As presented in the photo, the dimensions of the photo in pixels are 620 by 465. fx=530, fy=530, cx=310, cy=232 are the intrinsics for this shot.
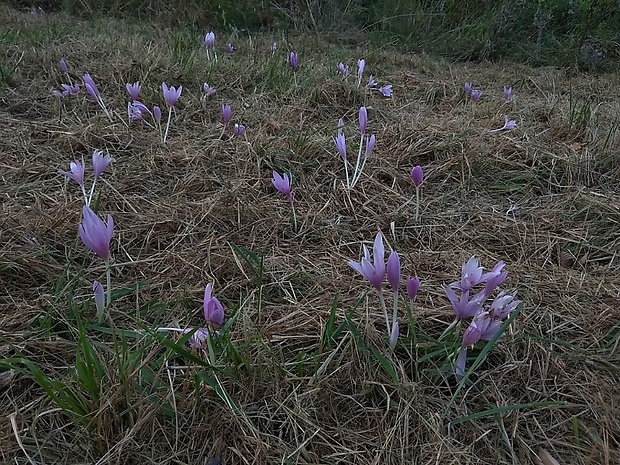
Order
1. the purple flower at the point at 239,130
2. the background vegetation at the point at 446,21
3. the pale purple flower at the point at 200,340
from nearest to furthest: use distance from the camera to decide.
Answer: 1. the pale purple flower at the point at 200,340
2. the purple flower at the point at 239,130
3. the background vegetation at the point at 446,21

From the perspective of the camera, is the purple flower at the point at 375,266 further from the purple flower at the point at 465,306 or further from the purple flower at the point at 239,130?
the purple flower at the point at 239,130

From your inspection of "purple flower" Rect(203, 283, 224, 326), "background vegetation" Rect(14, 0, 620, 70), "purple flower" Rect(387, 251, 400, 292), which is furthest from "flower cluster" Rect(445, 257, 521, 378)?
"background vegetation" Rect(14, 0, 620, 70)

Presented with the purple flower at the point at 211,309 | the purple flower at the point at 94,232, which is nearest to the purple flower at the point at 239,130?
the purple flower at the point at 94,232

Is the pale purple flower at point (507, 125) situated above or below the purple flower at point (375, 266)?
below

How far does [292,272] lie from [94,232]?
0.54m

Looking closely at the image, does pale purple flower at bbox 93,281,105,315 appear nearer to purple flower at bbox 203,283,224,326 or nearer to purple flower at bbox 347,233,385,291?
purple flower at bbox 203,283,224,326

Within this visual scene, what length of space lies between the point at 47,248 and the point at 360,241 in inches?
35.6

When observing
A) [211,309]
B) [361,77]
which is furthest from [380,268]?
[361,77]

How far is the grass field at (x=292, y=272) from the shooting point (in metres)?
0.98

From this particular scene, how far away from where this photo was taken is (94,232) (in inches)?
44.0

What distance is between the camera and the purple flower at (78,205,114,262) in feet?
3.61

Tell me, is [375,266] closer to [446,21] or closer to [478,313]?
[478,313]

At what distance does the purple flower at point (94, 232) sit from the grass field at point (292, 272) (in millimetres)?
149

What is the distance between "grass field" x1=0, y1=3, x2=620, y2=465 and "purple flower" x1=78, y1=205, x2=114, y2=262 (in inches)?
5.9
